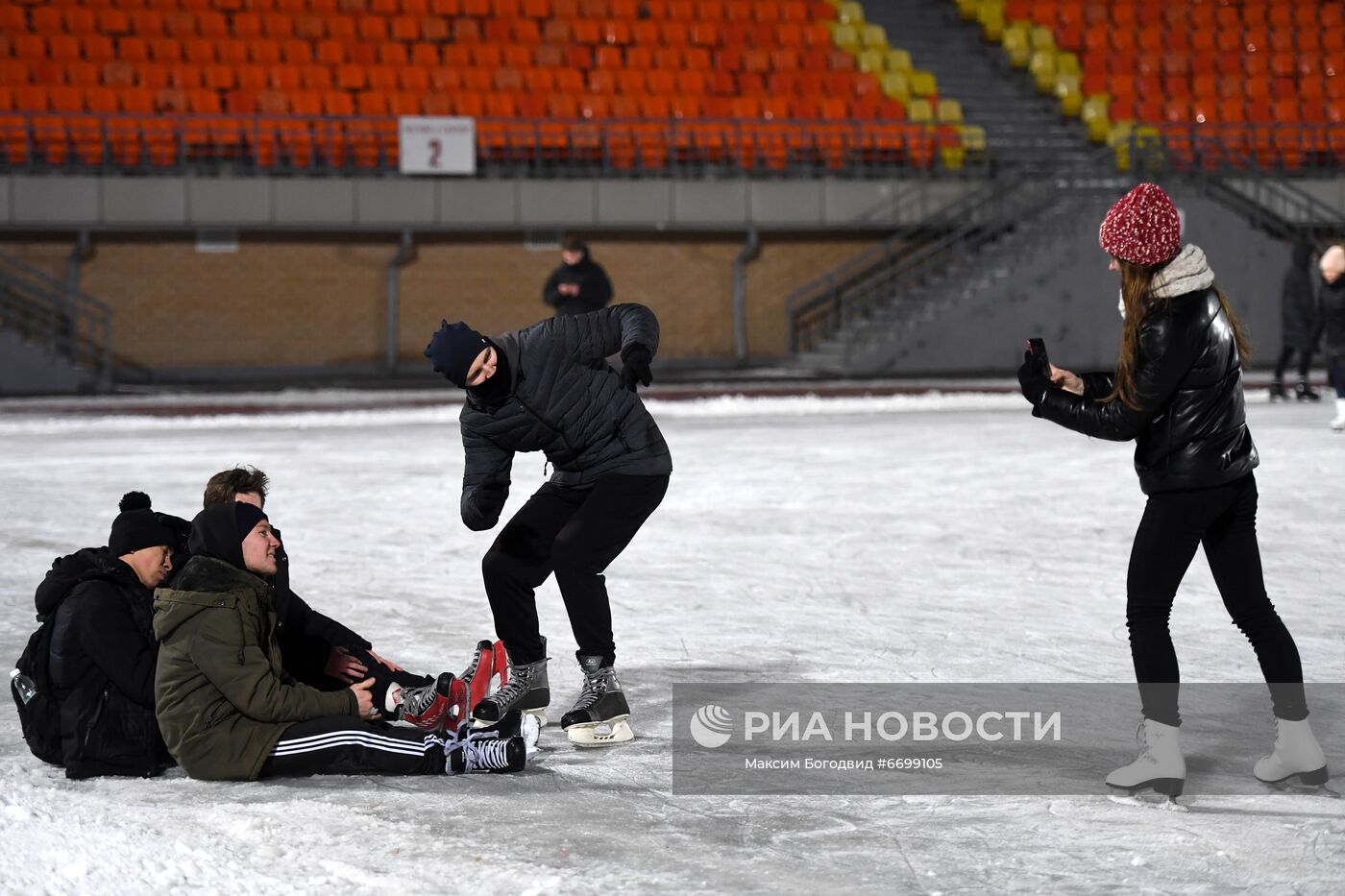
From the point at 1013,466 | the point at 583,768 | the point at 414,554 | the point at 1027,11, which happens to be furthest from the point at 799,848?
the point at 1027,11

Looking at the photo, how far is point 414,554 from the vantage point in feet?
26.0

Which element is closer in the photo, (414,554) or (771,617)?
(771,617)

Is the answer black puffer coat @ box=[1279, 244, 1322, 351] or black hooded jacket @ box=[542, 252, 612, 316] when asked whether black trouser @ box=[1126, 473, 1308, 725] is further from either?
black puffer coat @ box=[1279, 244, 1322, 351]

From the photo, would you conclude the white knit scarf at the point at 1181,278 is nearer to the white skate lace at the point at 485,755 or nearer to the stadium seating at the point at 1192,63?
the white skate lace at the point at 485,755

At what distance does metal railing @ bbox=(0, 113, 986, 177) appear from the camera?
61.8ft

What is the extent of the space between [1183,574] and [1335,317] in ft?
30.4

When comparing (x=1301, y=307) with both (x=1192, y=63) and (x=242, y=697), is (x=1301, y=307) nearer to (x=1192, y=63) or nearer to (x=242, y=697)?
(x=1192, y=63)

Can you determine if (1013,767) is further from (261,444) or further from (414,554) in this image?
(261,444)

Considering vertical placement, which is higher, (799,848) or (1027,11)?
(1027,11)

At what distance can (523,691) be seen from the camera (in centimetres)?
502

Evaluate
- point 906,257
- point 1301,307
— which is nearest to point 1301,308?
point 1301,307

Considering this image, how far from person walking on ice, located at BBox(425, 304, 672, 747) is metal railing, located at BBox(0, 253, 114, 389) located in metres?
15.0

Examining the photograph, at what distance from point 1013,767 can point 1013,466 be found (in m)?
6.49

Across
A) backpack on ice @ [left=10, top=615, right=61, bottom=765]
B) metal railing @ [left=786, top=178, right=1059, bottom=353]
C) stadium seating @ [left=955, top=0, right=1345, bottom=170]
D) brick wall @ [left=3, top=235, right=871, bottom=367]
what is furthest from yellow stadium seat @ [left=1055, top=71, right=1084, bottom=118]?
backpack on ice @ [left=10, top=615, right=61, bottom=765]
